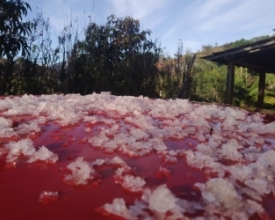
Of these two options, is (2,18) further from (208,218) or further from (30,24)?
(208,218)

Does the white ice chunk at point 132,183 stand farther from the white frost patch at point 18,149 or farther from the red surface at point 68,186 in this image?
the white frost patch at point 18,149

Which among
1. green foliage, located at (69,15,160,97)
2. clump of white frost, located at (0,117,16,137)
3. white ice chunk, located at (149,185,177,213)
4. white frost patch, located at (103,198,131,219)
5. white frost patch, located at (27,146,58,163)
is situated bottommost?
white frost patch, located at (103,198,131,219)

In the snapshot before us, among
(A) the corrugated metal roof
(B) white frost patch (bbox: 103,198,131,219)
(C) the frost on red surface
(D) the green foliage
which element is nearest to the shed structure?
(A) the corrugated metal roof

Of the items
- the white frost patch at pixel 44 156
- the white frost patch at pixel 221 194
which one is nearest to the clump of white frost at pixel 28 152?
the white frost patch at pixel 44 156

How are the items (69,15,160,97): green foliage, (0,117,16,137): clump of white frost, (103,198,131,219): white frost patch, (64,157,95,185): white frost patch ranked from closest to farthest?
(103,198,131,219): white frost patch → (64,157,95,185): white frost patch → (0,117,16,137): clump of white frost → (69,15,160,97): green foliage

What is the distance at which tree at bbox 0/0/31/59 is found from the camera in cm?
644

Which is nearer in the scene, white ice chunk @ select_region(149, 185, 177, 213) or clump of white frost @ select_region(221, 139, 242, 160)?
white ice chunk @ select_region(149, 185, 177, 213)

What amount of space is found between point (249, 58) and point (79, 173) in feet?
35.8

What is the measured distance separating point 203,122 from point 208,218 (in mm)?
668

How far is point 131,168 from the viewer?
2.08 feet

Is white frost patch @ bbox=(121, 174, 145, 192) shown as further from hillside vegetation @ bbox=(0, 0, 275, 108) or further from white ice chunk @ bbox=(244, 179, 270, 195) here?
hillside vegetation @ bbox=(0, 0, 275, 108)

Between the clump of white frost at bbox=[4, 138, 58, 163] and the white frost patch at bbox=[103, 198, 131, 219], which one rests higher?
the clump of white frost at bbox=[4, 138, 58, 163]

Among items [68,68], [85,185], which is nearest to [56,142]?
[85,185]

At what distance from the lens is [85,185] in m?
0.54
